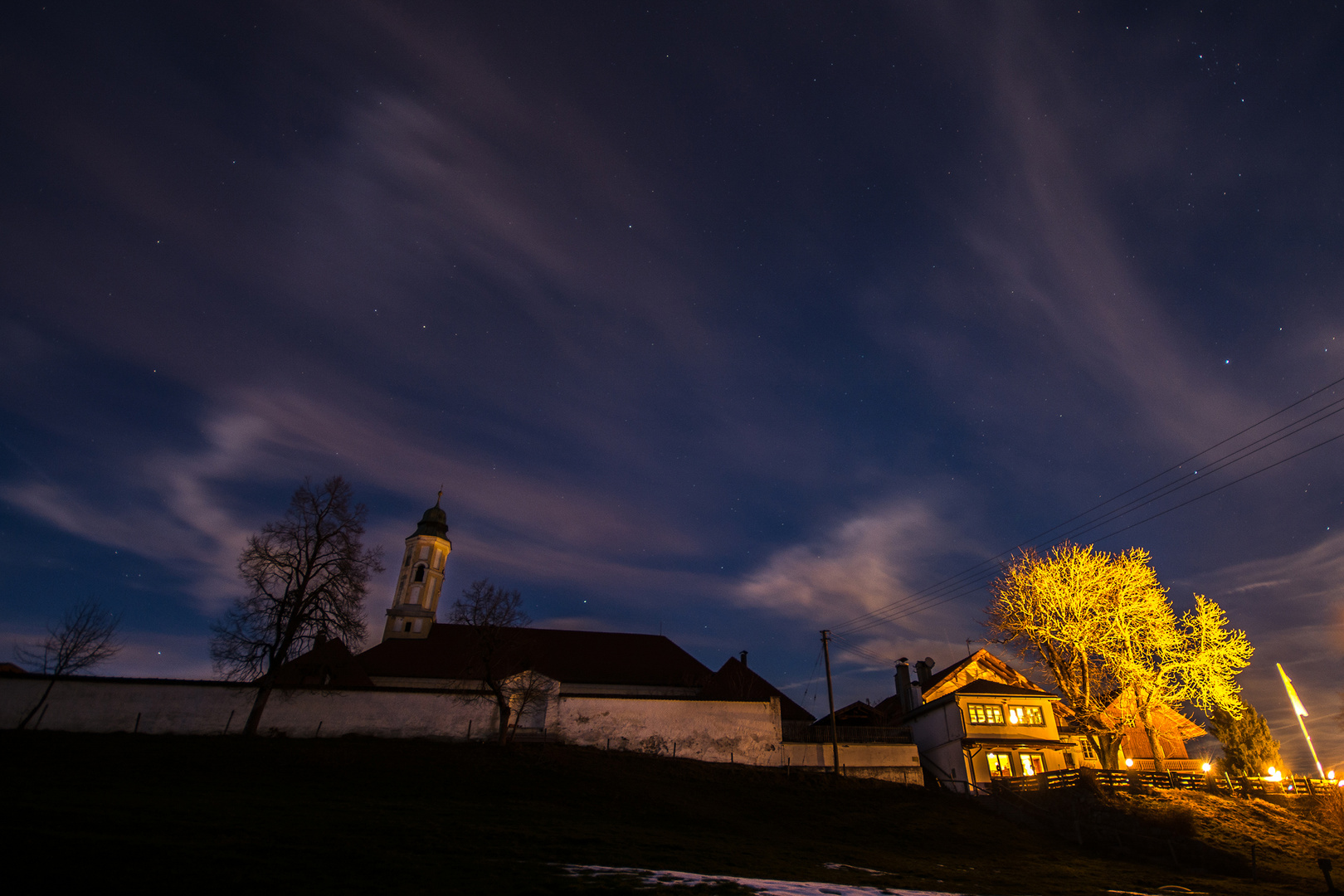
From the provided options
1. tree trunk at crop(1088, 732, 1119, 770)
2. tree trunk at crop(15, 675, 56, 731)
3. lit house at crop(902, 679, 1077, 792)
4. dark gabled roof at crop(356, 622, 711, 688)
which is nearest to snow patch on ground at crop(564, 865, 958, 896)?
tree trunk at crop(1088, 732, 1119, 770)

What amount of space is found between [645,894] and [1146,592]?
3804 cm

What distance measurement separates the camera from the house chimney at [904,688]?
167ft

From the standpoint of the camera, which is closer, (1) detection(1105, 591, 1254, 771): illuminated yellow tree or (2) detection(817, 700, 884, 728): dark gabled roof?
(1) detection(1105, 591, 1254, 771): illuminated yellow tree

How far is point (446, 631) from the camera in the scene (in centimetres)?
5750

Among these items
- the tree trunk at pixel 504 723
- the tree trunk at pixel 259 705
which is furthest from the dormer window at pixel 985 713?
the tree trunk at pixel 259 705

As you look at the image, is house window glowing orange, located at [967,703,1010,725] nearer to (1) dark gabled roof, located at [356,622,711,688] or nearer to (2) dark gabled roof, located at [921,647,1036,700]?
(2) dark gabled roof, located at [921,647,1036,700]

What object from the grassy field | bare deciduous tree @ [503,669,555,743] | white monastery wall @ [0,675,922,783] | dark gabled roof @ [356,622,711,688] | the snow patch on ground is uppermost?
dark gabled roof @ [356,622,711,688]

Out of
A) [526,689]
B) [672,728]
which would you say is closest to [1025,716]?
[672,728]

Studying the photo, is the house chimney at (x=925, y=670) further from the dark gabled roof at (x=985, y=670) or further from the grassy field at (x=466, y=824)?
the grassy field at (x=466, y=824)

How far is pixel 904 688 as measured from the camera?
51.2 metres

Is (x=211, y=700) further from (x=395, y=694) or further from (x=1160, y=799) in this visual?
(x=1160, y=799)

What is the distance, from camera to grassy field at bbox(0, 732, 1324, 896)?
11297 mm

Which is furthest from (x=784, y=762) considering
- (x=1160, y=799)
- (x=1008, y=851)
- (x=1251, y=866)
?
(x=1251, y=866)

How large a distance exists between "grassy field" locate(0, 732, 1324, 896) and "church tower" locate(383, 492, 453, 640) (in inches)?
1154
